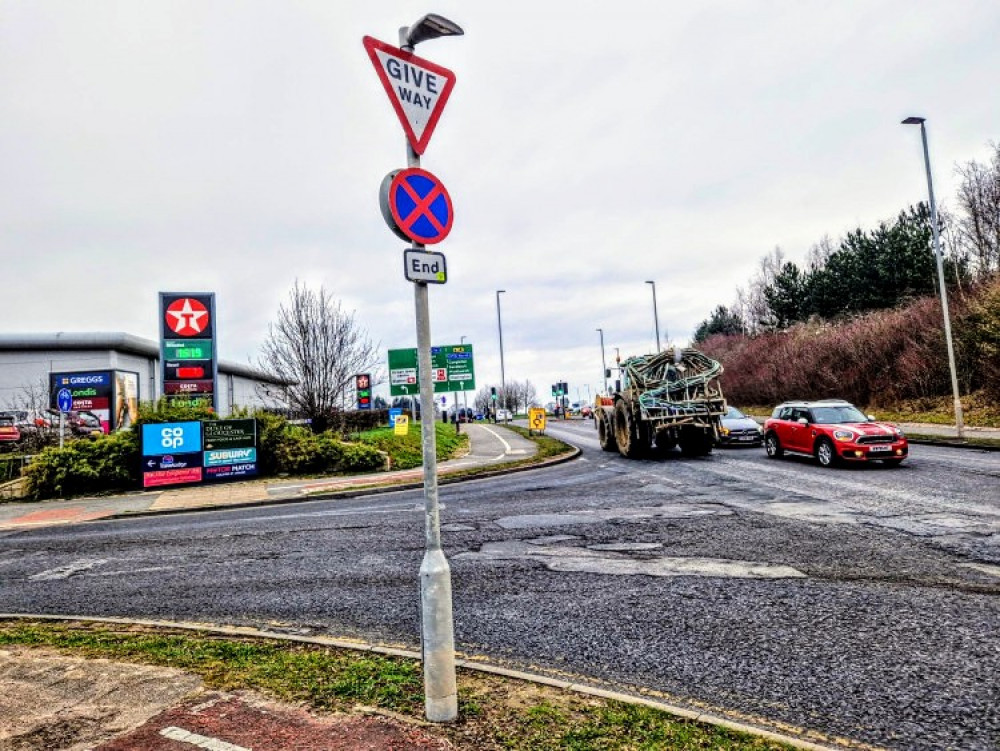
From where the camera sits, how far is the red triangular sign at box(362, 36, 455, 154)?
3.62 m

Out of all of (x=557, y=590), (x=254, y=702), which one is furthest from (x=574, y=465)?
(x=254, y=702)

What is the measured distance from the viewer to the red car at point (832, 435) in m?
14.3

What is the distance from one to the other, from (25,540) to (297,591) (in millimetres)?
7528

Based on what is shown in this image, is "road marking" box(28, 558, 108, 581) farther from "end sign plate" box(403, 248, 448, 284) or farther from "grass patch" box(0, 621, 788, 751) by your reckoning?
"end sign plate" box(403, 248, 448, 284)

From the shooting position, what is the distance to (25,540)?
10.9 meters

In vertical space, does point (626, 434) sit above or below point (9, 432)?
below

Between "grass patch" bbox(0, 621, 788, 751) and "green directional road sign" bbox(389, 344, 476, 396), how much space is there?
24.2 metres

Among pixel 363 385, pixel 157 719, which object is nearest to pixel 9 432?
pixel 363 385

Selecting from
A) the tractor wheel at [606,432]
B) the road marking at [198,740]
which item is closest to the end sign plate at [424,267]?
the road marking at [198,740]

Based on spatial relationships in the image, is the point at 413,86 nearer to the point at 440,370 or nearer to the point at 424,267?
the point at 424,267

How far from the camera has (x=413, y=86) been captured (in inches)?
148

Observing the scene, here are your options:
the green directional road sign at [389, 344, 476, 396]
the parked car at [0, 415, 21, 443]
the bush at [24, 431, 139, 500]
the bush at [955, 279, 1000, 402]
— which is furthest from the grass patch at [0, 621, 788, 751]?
the bush at [955, 279, 1000, 402]

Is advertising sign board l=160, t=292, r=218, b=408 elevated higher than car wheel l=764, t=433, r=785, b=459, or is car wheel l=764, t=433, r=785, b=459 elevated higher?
advertising sign board l=160, t=292, r=218, b=408

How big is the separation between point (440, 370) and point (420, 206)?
26239 millimetres
